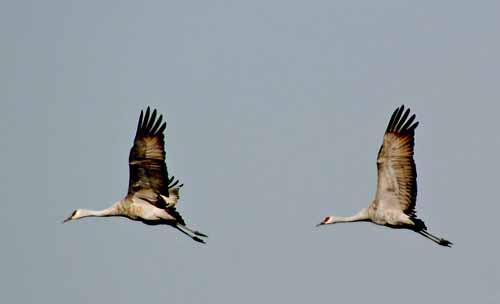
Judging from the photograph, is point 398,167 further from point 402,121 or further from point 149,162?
point 149,162

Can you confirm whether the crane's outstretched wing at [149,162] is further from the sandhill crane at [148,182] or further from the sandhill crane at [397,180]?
the sandhill crane at [397,180]

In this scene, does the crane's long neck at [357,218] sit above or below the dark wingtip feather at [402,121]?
below

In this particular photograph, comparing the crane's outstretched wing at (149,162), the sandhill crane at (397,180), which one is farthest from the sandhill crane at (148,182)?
the sandhill crane at (397,180)

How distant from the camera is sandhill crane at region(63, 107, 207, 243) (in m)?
37.0

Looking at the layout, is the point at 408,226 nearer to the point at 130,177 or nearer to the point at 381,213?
the point at 381,213

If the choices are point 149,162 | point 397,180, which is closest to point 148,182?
point 149,162

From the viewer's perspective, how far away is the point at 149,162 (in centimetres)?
3697

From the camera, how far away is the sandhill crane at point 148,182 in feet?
121

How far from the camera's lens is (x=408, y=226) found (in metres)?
37.7

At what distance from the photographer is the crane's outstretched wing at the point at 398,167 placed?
1463 inches

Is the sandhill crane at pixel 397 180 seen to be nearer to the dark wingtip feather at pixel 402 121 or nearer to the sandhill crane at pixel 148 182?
the dark wingtip feather at pixel 402 121

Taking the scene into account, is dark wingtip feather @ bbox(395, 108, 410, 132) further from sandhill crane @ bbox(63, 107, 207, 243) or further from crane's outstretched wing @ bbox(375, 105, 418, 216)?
sandhill crane @ bbox(63, 107, 207, 243)

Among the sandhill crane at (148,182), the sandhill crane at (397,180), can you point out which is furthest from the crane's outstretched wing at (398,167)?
the sandhill crane at (148,182)

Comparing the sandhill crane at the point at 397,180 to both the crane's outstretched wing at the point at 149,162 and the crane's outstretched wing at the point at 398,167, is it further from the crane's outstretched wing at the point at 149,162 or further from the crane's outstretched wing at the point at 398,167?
the crane's outstretched wing at the point at 149,162
